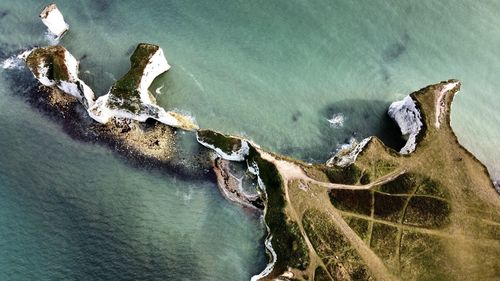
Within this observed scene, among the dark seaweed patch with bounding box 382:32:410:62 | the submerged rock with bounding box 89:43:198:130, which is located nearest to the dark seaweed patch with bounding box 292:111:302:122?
the submerged rock with bounding box 89:43:198:130

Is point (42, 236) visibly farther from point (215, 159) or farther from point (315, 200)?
point (315, 200)

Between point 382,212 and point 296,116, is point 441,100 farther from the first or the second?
point 296,116

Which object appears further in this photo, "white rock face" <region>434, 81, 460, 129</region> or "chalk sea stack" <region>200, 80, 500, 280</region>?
"white rock face" <region>434, 81, 460, 129</region>

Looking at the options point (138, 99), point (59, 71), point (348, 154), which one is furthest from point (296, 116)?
point (59, 71)

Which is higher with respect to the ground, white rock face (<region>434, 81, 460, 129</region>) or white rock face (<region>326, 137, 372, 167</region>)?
white rock face (<region>434, 81, 460, 129</region>)

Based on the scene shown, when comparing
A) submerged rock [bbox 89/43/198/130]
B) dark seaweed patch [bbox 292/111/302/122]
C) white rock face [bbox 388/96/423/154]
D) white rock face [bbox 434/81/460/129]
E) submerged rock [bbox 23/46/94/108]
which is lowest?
submerged rock [bbox 23/46/94/108]

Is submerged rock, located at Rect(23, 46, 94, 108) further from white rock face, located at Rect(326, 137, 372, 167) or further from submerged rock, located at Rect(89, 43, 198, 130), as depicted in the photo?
white rock face, located at Rect(326, 137, 372, 167)

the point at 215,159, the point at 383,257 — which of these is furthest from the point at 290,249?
the point at 215,159
